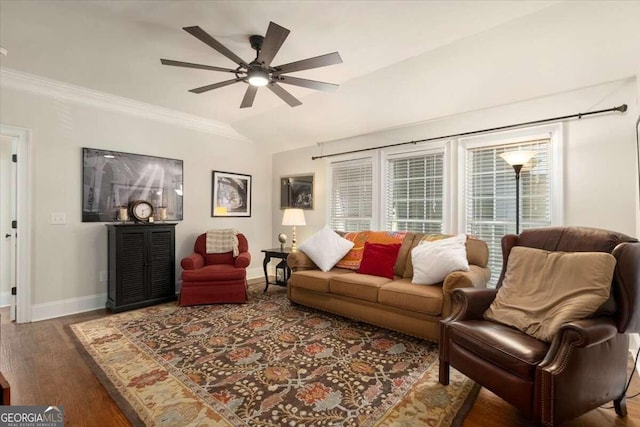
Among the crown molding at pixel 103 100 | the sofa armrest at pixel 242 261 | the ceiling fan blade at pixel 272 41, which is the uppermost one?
the crown molding at pixel 103 100

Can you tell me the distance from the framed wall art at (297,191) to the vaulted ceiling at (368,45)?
180cm

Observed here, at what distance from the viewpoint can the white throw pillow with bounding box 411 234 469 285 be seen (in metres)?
2.81

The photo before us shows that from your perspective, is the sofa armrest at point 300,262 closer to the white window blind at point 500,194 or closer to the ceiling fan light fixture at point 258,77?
the white window blind at point 500,194

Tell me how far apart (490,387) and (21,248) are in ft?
15.0

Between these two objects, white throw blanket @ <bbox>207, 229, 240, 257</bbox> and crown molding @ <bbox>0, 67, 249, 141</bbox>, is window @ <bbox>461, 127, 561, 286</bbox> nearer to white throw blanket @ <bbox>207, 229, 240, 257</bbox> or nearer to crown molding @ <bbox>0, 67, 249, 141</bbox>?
white throw blanket @ <bbox>207, 229, 240, 257</bbox>

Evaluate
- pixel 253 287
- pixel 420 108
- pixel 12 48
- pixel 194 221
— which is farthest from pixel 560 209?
pixel 12 48

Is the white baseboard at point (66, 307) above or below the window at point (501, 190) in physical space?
below

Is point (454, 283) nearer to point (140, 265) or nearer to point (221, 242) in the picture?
point (221, 242)

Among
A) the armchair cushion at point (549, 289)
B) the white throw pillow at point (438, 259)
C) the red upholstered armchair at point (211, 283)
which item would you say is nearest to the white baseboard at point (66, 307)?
the red upholstered armchair at point (211, 283)

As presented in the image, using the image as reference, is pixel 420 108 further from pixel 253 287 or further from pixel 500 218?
pixel 253 287

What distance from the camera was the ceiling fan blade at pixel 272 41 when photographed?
1899 mm

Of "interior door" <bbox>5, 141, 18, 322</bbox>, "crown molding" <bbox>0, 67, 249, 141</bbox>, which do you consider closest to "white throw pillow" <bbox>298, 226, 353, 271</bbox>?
"crown molding" <bbox>0, 67, 249, 141</bbox>

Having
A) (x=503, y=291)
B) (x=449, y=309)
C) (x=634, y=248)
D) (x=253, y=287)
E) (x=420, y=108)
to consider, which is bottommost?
(x=253, y=287)

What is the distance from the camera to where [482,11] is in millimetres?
2242
